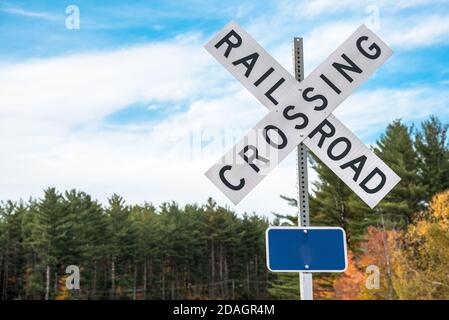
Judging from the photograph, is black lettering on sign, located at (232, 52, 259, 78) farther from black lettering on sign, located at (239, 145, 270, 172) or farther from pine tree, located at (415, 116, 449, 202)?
pine tree, located at (415, 116, 449, 202)

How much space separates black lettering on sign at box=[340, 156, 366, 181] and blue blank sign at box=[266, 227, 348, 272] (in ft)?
1.33

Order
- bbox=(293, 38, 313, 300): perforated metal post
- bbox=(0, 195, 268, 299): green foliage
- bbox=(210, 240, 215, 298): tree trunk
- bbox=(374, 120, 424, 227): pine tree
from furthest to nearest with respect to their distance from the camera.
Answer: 1. bbox=(210, 240, 215, 298): tree trunk
2. bbox=(0, 195, 268, 299): green foliage
3. bbox=(374, 120, 424, 227): pine tree
4. bbox=(293, 38, 313, 300): perforated metal post

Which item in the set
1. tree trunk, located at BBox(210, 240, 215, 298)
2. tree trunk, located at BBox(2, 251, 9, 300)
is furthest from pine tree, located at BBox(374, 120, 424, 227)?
tree trunk, located at BBox(2, 251, 9, 300)

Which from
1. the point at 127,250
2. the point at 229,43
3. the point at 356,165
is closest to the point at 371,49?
the point at 356,165

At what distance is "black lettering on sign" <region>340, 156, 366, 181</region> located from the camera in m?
3.75

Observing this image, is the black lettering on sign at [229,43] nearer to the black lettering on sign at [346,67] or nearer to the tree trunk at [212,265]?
the black lettering on sign at [346,67]

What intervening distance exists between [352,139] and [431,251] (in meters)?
32.5

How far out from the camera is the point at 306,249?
11.9 ft

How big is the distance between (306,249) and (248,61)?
1.32 meters

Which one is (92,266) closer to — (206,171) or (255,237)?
(255,237)

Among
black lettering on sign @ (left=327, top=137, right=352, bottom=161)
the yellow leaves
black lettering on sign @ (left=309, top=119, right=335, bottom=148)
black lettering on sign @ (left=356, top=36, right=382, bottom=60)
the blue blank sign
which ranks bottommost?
the blue blank sign

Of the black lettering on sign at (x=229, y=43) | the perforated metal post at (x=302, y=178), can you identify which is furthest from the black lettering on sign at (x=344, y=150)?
the black lettering on sign at (x=229, y=43)

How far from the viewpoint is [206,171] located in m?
3.63
